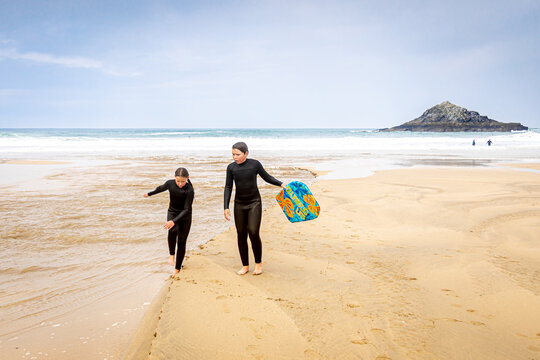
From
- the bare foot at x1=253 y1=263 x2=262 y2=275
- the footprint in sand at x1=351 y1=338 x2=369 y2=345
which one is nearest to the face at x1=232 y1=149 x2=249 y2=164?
the bare foot at x1=253 y1=263 x2=262 y2=275

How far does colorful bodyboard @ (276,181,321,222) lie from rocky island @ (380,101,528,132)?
112642mm

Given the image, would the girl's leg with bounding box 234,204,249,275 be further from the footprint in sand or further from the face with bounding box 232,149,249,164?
the footprint in sand

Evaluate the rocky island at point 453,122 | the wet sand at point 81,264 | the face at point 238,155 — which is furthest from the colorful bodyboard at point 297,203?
the rocky island at point 453,122

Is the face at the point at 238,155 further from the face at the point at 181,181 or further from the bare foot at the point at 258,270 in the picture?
the bare foot at the point at 258,270

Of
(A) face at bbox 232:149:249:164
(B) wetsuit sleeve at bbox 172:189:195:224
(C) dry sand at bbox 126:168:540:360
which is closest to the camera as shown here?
(C) dry sand at bbox 126:168:540:360

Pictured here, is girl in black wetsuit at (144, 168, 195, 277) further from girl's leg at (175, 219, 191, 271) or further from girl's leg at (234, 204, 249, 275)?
girl's leg at (234, 204, 249, 275)

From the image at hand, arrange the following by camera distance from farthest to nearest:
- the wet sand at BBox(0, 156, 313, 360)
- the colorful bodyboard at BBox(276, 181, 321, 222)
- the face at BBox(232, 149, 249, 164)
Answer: the colorful bodyboard at BBox(276, 181, 321, 222) → the face at BBox(232, 149, 249, 164) → the wet sand at BBox(0, 156, 313, 360)

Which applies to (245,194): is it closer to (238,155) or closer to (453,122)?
(238,155)

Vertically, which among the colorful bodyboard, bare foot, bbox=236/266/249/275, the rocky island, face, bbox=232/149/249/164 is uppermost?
the rocky island

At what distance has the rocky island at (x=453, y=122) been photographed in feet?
351

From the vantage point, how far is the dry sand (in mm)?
3260

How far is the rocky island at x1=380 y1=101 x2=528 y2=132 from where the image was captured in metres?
107

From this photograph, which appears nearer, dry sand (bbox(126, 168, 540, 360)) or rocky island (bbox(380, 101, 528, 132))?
dry sand (bbox(126, 168, 540, 360))

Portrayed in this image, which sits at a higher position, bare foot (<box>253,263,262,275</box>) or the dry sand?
bare foot (<box>253,263,262,275</box>)
